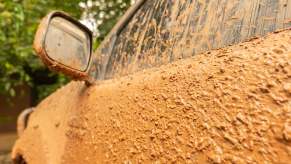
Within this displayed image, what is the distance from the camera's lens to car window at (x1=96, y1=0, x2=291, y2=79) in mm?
775

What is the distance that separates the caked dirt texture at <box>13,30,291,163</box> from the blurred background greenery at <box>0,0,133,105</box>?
2.92 metres

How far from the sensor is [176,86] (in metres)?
0.84

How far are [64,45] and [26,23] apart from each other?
3124mm

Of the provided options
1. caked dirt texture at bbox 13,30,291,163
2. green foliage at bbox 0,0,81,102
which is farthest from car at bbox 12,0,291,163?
green foliage at bbox 0,0,81,102

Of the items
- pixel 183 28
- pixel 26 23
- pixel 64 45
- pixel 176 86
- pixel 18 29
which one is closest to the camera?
pixel 176 86

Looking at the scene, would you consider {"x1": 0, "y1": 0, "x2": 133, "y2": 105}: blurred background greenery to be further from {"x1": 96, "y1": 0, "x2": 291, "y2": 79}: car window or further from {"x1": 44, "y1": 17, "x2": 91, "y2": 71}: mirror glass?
{"x1": 96, "y1": 0, "x2": 291, "y2": 79}: car window

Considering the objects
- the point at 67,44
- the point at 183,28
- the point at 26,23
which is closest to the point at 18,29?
the point at 26,23

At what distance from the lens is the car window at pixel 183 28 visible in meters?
0.77

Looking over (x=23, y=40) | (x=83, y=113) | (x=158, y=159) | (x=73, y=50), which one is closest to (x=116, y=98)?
(x=83, y=113)

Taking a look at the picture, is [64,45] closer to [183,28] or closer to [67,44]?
[67,44]

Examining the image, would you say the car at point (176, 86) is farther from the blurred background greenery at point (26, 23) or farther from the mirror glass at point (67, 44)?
the blurred background greenery at point (26, 23)

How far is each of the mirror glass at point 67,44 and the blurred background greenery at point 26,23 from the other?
2303mm

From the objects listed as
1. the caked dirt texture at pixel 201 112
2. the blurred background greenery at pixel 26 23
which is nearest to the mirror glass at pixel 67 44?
the caked dirt texture at pixel 201 112

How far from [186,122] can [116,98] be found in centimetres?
40
